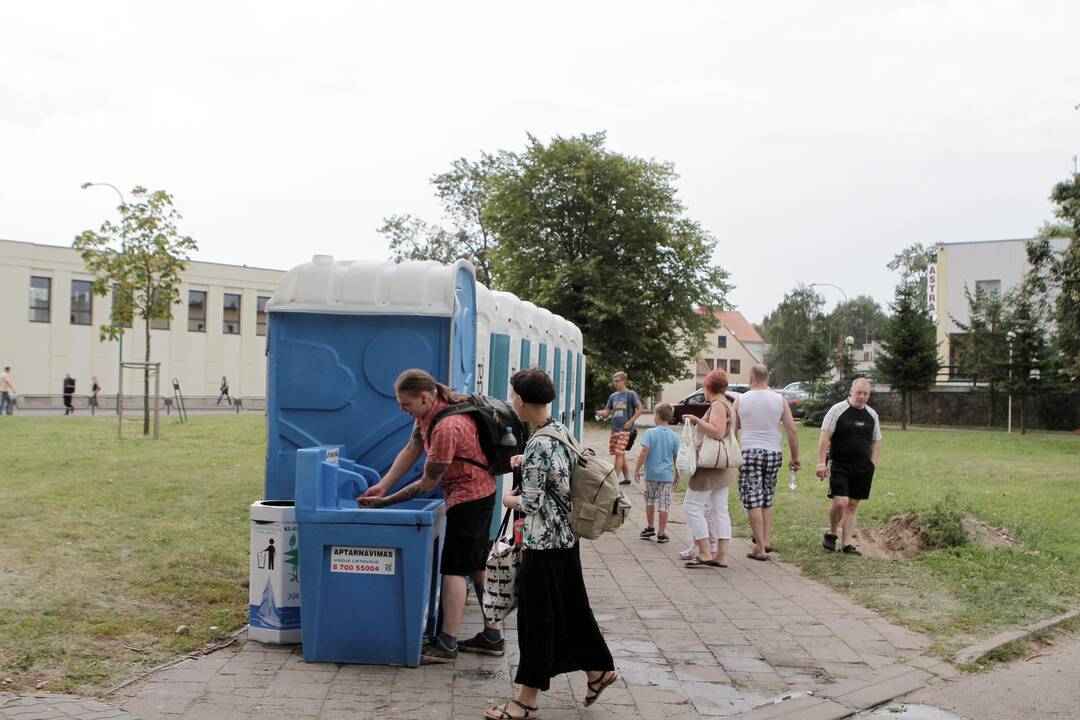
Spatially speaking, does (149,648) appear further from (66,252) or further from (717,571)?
(66,252)

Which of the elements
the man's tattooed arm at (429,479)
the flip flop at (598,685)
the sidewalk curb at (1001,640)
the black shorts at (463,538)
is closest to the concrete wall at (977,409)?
the sidewalk curb at (1001,640)

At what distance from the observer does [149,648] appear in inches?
240

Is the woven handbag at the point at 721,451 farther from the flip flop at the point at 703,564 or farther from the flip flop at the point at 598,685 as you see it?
the flip flop at the point at 598,685

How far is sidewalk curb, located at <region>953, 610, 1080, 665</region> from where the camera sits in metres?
6.51

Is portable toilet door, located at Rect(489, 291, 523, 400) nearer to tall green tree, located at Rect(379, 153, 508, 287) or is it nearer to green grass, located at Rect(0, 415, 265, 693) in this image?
green grass, located at Rect(0, 415, 265, 693)

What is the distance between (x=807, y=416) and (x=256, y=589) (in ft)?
118

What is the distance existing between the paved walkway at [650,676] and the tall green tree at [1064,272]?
79.5 ft

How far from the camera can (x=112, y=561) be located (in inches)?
334

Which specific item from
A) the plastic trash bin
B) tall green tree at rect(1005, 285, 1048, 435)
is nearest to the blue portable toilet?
the plastic trash bin

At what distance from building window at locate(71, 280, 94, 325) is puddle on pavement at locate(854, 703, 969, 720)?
55534 millimetres

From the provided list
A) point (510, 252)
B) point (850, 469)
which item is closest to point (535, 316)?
point (850, 469)

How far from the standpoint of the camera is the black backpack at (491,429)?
608 cm

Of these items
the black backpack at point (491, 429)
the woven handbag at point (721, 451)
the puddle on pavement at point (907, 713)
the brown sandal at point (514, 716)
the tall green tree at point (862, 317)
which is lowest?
the puddle on pavement at point (907, 713)

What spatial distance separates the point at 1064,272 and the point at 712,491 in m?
24.5
